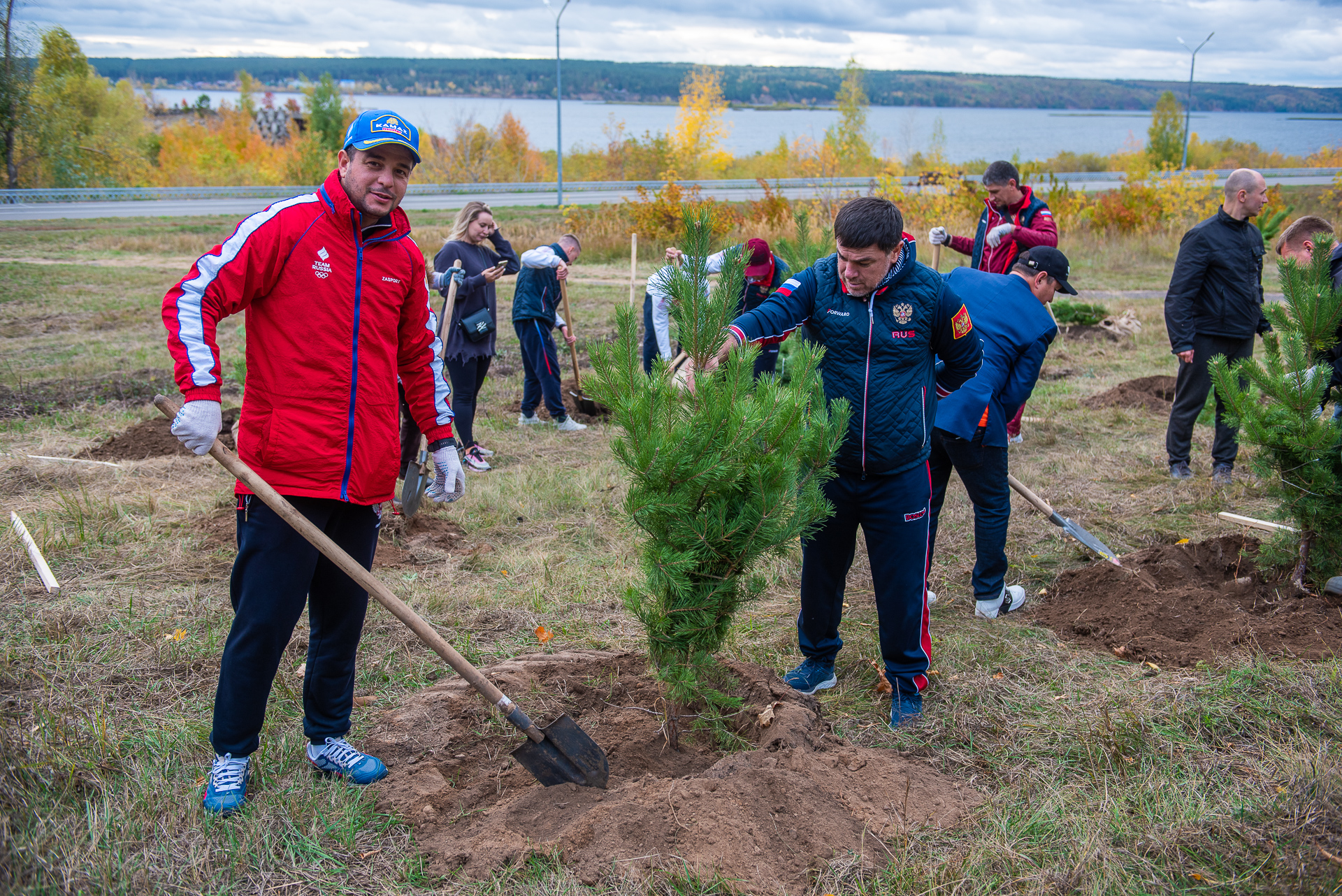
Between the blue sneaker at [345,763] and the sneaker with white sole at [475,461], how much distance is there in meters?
3.65

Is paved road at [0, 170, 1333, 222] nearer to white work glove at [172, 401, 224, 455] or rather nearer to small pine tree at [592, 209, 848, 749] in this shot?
small pine tree at [592, 209, 848, 749]

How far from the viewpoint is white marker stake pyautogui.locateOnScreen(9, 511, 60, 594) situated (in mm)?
4273

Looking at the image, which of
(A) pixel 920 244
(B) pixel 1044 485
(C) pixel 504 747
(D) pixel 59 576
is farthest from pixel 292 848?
(A) pixel 920 244

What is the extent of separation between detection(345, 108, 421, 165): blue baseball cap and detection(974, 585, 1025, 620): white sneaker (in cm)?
335

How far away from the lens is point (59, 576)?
4477mm

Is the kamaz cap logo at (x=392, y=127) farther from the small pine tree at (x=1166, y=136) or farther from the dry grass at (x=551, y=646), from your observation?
the small pine tree at (x=1166, y=136)

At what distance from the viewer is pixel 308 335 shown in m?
2.56

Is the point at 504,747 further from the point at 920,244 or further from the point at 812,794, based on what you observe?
the point at 920,244

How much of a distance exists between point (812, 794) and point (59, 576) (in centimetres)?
404

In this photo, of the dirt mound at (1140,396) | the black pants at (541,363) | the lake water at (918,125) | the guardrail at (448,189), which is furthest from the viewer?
the lake water at (918,125)

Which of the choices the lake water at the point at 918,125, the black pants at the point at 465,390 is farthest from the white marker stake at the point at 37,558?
the lake water at the point at 918,125

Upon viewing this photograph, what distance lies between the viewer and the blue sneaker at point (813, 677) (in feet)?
11.9

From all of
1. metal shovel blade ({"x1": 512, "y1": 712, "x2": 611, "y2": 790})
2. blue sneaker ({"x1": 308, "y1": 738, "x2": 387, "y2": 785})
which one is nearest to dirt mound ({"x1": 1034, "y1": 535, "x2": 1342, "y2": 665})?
metal shovel blade ({"x1": 512, "y1": 712, "x2": 611, "y2": 790})

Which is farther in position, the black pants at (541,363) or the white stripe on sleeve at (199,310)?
the black pants at (541,363)
